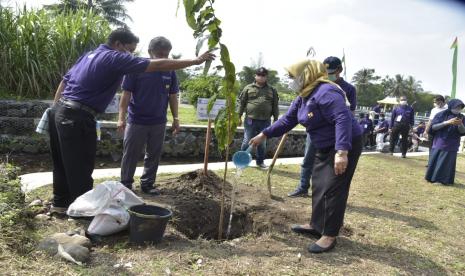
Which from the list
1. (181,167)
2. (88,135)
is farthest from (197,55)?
(181,167)

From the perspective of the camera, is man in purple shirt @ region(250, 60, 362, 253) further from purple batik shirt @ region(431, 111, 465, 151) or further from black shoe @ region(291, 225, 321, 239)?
purple batik shirt @ region(431, 111, 465, 151)

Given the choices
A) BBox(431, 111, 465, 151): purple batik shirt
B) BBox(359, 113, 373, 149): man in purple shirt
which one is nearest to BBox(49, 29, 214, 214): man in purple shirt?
BBox(431, 111, 465, 151): purple batik shirt

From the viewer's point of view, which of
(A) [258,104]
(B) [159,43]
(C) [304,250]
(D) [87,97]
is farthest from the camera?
(A) [258,104]

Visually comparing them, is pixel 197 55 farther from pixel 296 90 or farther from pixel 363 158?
pixel 363 158

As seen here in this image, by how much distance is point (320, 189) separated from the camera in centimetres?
367

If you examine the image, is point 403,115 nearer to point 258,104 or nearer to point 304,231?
point 258,104

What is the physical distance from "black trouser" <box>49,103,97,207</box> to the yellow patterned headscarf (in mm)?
1886

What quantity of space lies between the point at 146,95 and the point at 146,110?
0.54 ft

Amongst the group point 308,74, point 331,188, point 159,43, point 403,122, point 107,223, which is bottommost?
point 107,223

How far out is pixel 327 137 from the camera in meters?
3.56

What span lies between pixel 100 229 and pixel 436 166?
6.38 metres

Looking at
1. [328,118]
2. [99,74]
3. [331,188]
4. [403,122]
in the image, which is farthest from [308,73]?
[403,122]

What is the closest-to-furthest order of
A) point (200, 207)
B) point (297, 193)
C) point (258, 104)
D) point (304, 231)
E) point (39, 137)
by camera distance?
1. point (304, 231)
2. point (200, 207)
3. point (297, 193)
4. point (258, 104)
5. point (39, 137)

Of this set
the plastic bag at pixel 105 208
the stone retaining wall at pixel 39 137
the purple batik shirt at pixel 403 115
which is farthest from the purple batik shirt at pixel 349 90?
the purple batik shirt at pixel 403 115
